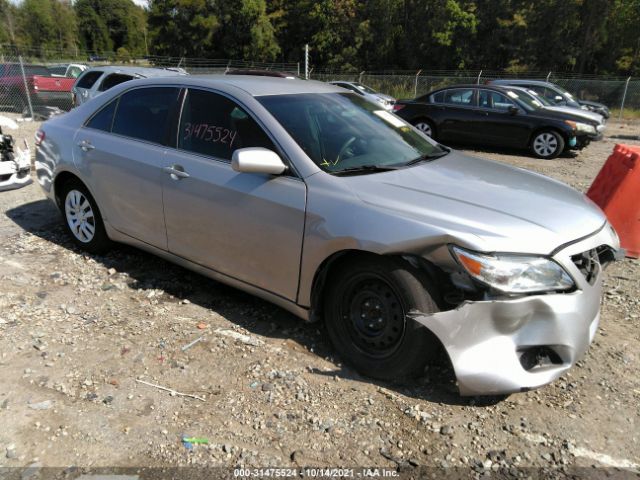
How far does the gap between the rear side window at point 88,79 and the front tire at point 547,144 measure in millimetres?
10187

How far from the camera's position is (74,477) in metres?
2.31

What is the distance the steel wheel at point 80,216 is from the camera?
4.67m

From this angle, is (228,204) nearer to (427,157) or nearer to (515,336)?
(427,157)

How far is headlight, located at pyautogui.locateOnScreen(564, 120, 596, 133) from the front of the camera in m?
11.4

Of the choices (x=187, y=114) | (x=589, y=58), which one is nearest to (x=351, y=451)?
(x=187, y=114)

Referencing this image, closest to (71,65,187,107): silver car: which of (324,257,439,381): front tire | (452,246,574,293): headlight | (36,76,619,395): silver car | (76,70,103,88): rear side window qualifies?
(76,70,103,88): rear side window

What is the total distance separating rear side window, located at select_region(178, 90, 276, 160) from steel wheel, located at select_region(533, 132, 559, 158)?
1001 centimetres

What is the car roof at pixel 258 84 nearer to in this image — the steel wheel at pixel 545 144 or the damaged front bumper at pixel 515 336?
the damaged front bumper at pixel 515 336

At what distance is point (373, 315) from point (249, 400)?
852mm

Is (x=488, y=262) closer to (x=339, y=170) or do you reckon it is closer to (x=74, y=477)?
(x=339, y=170)

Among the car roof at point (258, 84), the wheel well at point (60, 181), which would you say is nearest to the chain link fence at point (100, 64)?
the wheel well at point (60, 181)

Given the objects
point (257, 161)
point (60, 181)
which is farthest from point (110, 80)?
point (257, 161)

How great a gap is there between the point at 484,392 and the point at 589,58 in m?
38.8

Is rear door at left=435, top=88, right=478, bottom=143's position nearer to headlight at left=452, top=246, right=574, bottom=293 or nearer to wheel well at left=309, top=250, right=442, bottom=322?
wheel well at left=309, top=250, right=442, bottom=322
